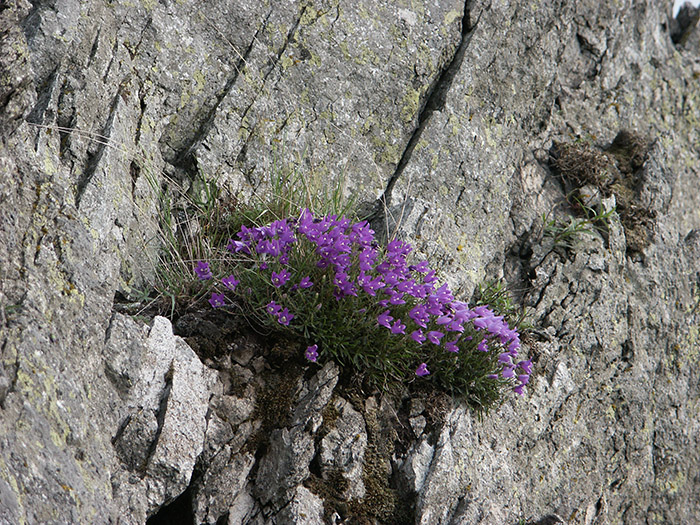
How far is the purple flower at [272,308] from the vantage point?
454 cm

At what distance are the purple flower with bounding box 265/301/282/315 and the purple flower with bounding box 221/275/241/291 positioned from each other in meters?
0.31

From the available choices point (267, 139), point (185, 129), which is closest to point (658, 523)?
point (267, 139)

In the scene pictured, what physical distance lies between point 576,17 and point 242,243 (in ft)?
18.5

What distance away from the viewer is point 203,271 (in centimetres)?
481

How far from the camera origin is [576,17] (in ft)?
26.5

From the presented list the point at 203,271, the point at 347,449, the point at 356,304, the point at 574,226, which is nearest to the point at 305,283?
the point at 356,304

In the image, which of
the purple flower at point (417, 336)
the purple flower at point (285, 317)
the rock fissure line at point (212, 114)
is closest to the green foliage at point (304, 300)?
the purple flower at point (285, 317)

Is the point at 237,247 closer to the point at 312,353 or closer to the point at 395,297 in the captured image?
the point at 312,353

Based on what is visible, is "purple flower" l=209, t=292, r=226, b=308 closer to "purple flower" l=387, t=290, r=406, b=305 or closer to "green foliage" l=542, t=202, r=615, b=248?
"purple flower" l=387, t=290, r=406, b=305

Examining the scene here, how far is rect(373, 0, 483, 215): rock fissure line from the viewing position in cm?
636

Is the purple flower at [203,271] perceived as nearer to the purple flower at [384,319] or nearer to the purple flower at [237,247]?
the purple flower at [237,247]

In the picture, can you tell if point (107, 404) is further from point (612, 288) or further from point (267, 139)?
point (612, 288)

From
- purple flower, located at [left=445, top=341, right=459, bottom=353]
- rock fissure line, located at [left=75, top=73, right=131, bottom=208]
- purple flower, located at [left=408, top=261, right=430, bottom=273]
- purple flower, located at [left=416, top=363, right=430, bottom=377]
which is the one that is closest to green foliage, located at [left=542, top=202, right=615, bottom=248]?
purple flower, located at [left=408, top=261, right=430, bottom=273]

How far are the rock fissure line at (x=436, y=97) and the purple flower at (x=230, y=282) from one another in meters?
1.89
